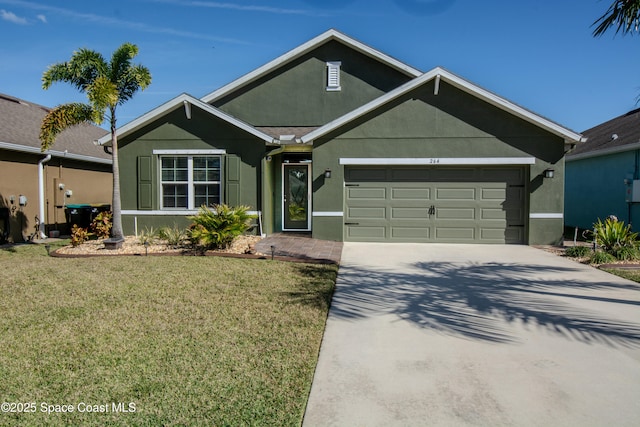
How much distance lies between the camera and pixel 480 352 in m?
4.37

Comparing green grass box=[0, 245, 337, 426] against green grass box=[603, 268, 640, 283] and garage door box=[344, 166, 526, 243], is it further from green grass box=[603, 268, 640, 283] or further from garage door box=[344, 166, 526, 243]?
green grass box=[603, 268, 640, 283]

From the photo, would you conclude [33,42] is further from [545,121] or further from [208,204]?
[545,121]

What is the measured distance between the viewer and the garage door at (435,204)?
12.1 metres

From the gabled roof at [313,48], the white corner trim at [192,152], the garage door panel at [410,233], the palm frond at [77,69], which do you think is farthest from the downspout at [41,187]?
the garage door panel at [410,233]

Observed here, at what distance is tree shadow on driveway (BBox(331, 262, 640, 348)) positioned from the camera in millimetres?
5059

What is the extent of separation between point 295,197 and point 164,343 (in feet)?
32.7

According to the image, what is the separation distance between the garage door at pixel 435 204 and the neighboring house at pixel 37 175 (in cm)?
988

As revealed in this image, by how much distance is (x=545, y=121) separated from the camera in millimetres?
11422

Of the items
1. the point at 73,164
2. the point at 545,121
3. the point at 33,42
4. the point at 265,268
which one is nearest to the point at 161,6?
the point at 33,42

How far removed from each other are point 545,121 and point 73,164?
1562cm

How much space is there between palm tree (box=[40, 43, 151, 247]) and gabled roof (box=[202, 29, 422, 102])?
13.1 ft

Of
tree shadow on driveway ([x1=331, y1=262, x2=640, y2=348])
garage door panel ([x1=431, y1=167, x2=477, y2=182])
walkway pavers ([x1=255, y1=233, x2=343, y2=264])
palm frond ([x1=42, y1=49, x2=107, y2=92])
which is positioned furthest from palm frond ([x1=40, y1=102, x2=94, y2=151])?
garage door panel ([x1=431, y1=167, x2=477, y2=182])

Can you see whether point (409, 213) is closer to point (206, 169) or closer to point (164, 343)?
point (206, 169)

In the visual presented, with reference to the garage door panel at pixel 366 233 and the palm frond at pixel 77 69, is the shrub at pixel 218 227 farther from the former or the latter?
the palm frond at pixel 77 69
